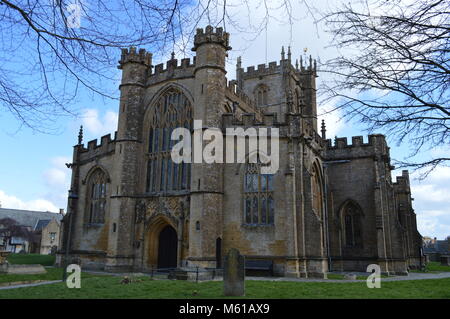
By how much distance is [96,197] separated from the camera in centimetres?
2591

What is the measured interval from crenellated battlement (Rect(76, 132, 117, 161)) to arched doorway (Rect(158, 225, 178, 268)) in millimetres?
6864

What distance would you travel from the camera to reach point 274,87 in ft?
127

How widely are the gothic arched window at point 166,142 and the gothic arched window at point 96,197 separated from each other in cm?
408

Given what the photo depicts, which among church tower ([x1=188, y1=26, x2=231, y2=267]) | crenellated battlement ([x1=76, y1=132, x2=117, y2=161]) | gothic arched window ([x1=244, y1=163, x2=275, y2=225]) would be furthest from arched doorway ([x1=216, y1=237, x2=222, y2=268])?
crenellated battlement ([x1=76, y1=132, x2=117, y2=161])

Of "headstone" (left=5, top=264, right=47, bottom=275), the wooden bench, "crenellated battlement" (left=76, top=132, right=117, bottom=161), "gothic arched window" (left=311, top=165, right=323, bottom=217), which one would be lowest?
"headstone" (left=5, top=264, right=47, bottom=275)

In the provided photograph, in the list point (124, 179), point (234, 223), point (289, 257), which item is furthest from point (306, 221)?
point (124, 179)

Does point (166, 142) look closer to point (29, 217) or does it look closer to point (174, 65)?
point (174, 65)

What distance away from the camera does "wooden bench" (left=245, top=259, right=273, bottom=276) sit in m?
19.2

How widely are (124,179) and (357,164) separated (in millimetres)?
15453

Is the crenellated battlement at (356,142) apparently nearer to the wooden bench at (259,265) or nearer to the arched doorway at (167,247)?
the wooden bench at (259,265)

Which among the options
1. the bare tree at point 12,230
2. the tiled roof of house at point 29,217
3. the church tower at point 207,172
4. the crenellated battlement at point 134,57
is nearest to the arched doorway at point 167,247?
the church tower at point 207,172

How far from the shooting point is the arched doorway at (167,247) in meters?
22.2

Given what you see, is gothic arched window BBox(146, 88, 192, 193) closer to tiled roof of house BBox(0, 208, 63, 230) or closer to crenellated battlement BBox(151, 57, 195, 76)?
crenellated battlement BBox(151, 57, 195, 76)
